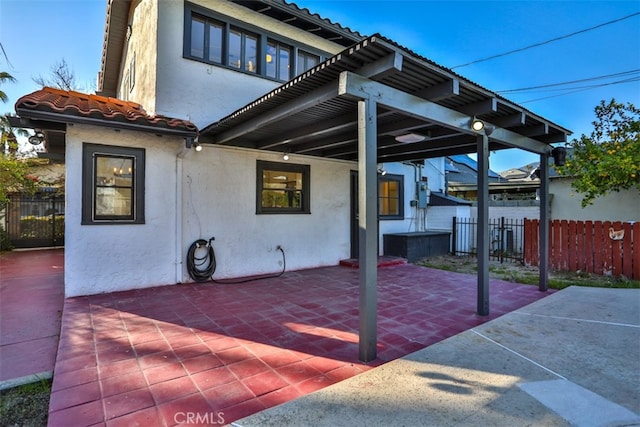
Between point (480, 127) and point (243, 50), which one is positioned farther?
point (243, 50)

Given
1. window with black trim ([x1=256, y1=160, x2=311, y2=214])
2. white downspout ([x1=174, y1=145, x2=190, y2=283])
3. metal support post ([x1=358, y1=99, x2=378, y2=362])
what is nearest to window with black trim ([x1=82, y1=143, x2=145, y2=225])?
white downspout ([x1=174, y1=145, x2=190, y2=283])

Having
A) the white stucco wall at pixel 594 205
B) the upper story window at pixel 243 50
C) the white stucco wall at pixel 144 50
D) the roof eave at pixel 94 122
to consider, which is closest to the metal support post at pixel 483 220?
the roof eave at pixel 94 122

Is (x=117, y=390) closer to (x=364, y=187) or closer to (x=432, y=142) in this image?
(x=364, y=187)

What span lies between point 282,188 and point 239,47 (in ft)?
10.2

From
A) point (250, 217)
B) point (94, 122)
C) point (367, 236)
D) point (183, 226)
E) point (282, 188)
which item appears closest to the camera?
point (367, 236)

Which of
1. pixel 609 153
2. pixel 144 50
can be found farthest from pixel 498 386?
pixel 609 153

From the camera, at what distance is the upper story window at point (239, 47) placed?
613 cm

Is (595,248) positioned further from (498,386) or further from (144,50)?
(144,50)

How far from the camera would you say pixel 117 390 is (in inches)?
93.5

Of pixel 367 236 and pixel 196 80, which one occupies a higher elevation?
pixel 196 80

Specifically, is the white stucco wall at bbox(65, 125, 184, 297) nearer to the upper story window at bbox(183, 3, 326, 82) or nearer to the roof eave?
the roof eave

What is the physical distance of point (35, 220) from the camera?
412 inches

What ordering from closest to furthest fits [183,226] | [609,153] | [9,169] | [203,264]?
1. [183,226]
2. [203,264]
3. [609,153]
4. [9,169]

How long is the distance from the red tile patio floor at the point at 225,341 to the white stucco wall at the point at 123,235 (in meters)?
0.34
